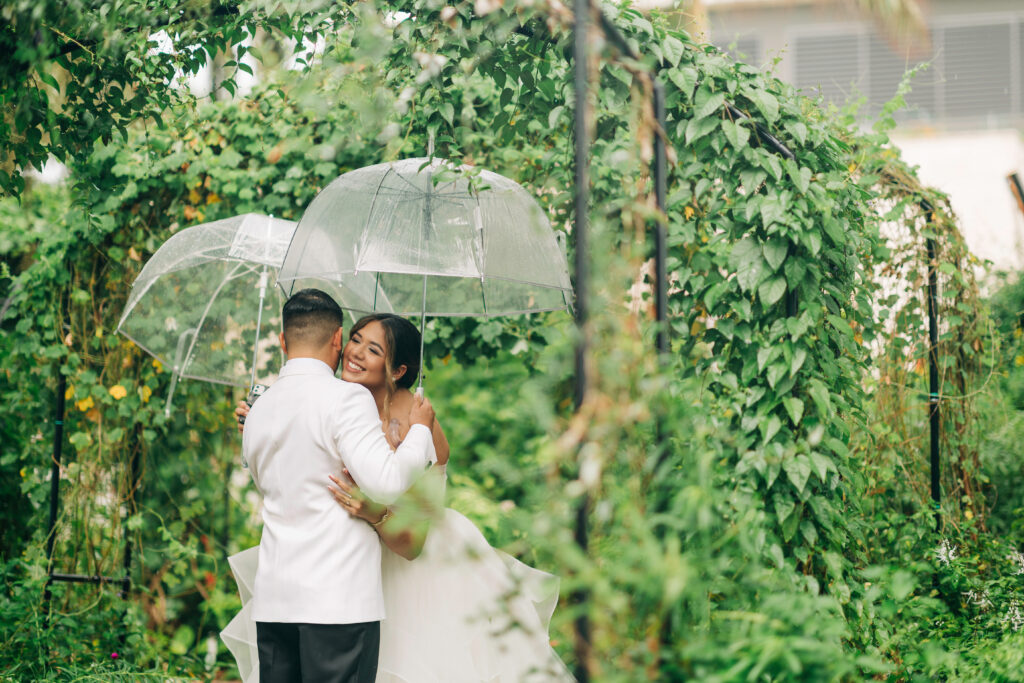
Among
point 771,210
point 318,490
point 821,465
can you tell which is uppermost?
point 771,210

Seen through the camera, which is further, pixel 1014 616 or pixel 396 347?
pixel 1014 616

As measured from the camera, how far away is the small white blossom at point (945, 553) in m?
4.09

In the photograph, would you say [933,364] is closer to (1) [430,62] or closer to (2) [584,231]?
(1) [430,62]

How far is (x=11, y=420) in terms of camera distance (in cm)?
485

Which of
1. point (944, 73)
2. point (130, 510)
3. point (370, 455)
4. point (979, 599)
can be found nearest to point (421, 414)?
point (370, 455)

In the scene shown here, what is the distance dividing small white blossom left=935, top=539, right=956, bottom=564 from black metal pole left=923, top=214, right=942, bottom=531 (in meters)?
0.15

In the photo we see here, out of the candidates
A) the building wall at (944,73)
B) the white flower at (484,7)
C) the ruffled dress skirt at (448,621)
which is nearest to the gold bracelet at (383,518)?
the ruffled dress skirt at (448,621)

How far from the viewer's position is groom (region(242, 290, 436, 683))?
265 centimetres

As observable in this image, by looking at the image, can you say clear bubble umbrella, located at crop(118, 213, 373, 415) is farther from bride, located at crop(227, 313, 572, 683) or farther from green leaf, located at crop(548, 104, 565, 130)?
green leaf, located at crop(548, 104, 565, 130)

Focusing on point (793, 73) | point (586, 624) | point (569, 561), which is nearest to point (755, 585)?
point (586, 624)

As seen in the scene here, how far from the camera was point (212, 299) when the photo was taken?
4.17m

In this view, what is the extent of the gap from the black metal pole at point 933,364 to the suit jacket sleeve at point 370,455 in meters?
2.94

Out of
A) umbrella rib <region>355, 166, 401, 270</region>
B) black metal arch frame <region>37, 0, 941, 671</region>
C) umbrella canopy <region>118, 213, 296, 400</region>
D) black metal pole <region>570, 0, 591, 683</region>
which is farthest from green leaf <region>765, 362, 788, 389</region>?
umbrella canopy <region>118, 213, 296, 400</region>

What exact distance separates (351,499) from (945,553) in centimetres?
296
